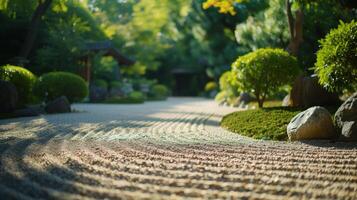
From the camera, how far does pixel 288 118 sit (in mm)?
7469

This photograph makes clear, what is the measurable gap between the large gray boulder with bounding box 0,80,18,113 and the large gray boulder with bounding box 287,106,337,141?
787 cm

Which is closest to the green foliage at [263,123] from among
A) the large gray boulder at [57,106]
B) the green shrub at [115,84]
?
the large gray boulder at [57,106]

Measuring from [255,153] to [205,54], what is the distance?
2638cm

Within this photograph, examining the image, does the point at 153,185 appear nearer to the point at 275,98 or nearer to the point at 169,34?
the point at 275,98

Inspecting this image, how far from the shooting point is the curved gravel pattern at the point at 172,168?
312 cm

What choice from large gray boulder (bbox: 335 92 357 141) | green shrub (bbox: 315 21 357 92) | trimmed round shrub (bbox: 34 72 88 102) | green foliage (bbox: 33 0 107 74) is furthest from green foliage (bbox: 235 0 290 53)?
green foliage (bbox: 33 0 107 74)

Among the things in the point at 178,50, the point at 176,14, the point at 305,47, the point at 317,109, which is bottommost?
the point at 317,109

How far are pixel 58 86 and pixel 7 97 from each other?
343 cm

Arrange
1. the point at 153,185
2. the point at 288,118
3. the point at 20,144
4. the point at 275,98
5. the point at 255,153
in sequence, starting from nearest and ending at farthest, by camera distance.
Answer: the point at 153,185
the point at 255,153
the point at 20,144
the point at 288,118
the point at 275,98

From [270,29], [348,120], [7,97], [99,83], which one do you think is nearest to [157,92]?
[99,83]

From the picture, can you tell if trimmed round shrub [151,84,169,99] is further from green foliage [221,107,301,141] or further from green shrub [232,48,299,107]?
green foliage [221,107,301,141]

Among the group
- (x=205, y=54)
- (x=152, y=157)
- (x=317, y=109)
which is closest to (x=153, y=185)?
(x=152, y=157)

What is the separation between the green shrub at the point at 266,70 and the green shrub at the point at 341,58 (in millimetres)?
2892

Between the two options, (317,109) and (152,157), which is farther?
(317,109)
